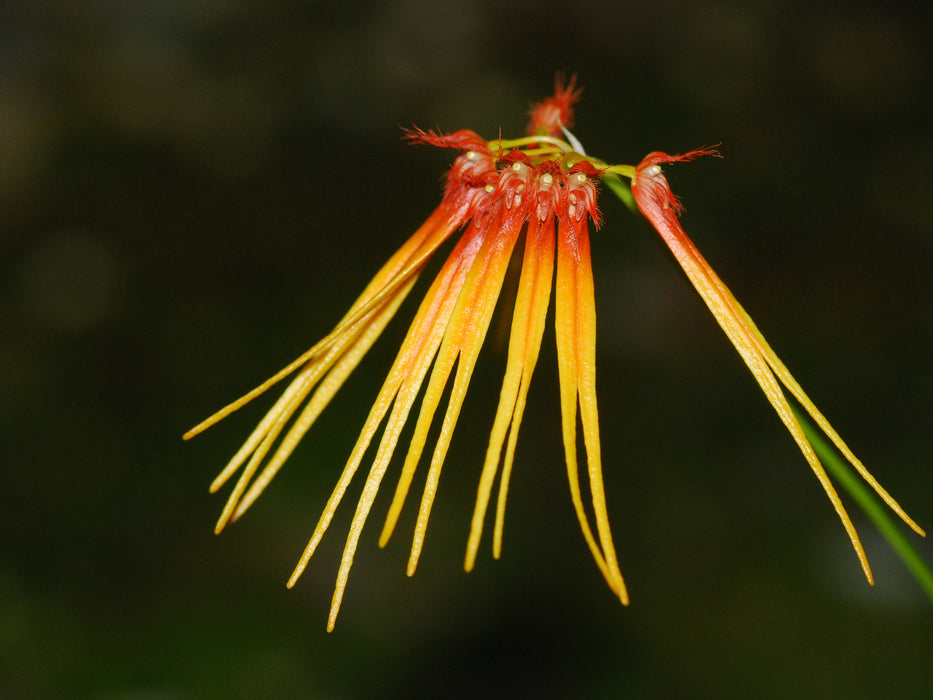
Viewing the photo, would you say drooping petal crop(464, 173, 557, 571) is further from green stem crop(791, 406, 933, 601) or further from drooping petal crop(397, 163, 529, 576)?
green stem crop(791, 406, 933, 601)

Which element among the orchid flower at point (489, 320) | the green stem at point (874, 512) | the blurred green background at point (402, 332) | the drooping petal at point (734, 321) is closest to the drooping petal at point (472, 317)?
the orchid flower at point (489, 320)

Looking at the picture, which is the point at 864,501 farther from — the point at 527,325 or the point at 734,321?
the point at 527,325

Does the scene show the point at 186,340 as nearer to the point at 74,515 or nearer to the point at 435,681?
the point at 74,515

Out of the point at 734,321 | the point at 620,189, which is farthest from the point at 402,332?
the point at 734,321

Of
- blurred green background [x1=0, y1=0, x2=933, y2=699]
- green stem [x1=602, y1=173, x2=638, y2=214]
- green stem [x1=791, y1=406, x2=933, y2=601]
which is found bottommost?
green stem [x1=791, y1=406, x2=933, y2=601]

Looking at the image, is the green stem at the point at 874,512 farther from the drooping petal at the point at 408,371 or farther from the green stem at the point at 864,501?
the drooping petal at the point at 408,371

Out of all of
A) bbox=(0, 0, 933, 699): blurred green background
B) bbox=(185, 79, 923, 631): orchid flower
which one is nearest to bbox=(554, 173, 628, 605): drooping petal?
bbox=(185, 79, 923, 631): orchid flower

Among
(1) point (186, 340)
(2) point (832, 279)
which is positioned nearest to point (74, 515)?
(1) point (186, 340)

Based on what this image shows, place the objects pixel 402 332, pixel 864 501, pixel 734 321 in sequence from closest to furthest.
Result: 1. pixel 734 321
2. pixel 864 501
3. pixel 402 332
